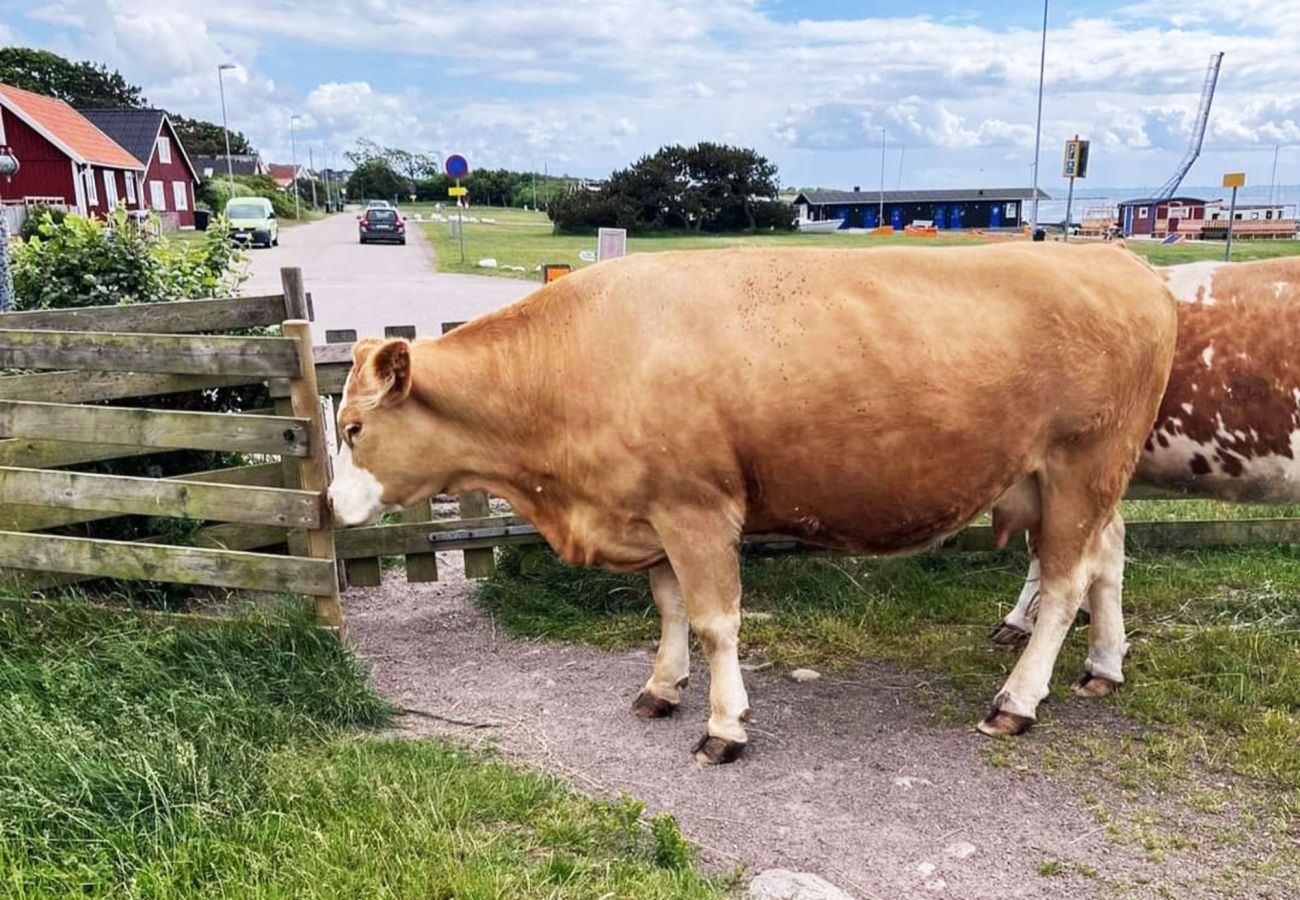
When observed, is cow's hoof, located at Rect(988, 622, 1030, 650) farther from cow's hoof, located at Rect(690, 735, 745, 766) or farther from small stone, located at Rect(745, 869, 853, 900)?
small stone, located at Rect(745, 869, 853, 900)

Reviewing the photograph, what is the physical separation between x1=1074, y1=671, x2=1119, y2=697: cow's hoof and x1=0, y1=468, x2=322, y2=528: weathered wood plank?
3693 millimetres

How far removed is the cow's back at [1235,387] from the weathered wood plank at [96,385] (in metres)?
4.67

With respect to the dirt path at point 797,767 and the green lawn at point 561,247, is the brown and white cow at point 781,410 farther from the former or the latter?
the green lawn at point 561,247

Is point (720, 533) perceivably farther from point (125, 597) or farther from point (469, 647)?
point (125, 597)

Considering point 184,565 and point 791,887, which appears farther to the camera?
point 184,565

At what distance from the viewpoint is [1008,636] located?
18.2ft

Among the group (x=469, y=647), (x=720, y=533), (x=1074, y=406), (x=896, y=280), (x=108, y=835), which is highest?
(x=896, y=280)

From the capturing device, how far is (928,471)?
4281 mm

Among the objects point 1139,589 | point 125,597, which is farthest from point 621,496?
point 1139,589

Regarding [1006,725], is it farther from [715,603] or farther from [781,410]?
[781,410]

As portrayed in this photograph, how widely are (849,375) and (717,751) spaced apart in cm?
168

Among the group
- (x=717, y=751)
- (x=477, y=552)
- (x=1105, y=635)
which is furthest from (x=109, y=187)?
(x=1105, y=635)

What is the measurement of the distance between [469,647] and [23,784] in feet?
7.88

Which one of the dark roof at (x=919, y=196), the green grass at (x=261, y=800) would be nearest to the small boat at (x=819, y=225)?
the dark roof at (x=919, y=196)
